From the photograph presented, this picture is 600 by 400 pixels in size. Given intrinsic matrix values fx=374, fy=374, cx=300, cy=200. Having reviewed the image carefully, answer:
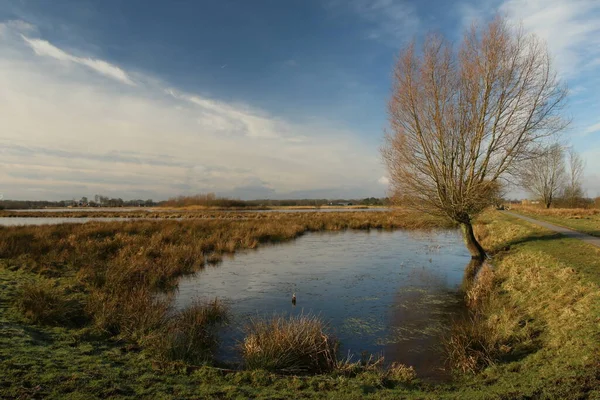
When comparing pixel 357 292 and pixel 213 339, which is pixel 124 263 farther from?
pixel 357 292

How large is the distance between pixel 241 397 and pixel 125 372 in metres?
2.03

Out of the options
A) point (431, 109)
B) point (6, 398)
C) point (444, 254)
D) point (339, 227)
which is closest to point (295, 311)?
point (6, 398)

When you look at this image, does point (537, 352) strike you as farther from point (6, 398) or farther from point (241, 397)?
point (6, 398)

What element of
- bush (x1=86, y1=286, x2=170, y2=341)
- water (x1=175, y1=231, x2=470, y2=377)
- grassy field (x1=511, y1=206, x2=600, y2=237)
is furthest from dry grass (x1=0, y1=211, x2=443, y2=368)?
grassy field (x1=511, y1=206, x2=600, y2=237)

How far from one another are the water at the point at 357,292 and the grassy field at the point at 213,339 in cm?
73

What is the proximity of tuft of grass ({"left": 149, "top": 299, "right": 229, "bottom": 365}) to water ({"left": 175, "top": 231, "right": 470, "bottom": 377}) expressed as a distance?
39cm

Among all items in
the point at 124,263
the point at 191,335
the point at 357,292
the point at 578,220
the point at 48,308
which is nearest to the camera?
the point at 191,335

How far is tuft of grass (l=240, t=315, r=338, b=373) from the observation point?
655 cm

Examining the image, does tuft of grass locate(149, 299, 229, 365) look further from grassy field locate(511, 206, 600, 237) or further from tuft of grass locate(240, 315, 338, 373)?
grassy field locate(511, 206, 600, 237)

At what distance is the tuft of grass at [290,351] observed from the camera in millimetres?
6555

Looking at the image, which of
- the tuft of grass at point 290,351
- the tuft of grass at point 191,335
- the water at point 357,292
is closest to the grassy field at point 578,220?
the water at point 357,292

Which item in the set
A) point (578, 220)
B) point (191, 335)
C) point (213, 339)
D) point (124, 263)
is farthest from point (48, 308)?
point (578, 220)

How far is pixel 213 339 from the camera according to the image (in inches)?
317

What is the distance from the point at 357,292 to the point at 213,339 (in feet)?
20.7
